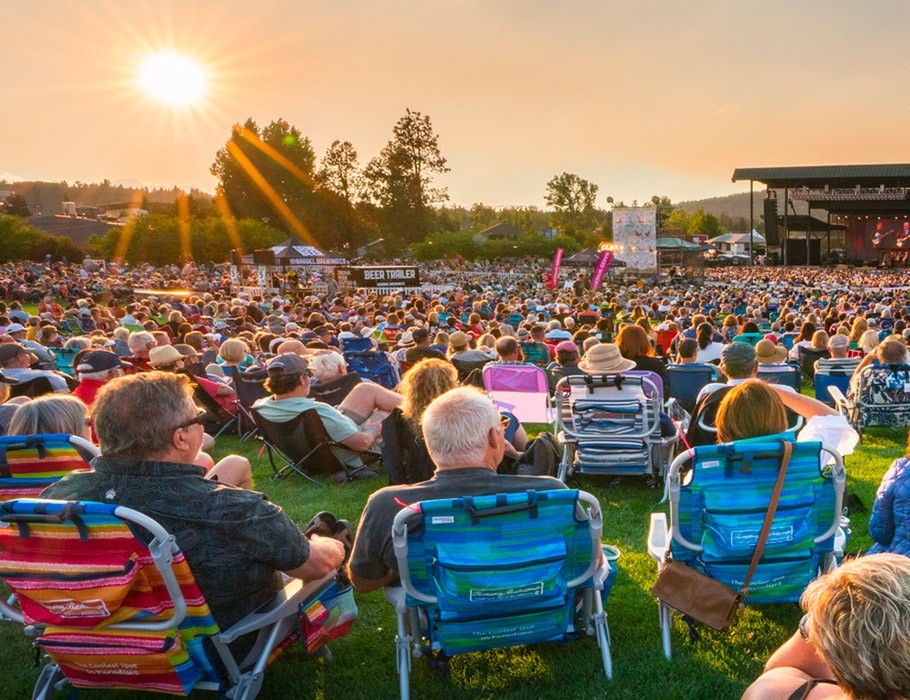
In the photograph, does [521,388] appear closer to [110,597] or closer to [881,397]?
[881,397]

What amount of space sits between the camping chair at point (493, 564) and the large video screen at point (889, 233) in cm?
6102

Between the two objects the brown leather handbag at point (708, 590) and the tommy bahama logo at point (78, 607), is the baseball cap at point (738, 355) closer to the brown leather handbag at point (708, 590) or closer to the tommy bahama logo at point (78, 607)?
the brown leather handbag at point (708, 590)

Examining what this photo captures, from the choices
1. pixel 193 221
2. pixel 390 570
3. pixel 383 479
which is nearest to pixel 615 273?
pixel 193 221

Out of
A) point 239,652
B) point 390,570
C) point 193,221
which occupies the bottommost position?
point 239,652

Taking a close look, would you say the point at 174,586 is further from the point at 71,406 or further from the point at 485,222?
the point at 485,222

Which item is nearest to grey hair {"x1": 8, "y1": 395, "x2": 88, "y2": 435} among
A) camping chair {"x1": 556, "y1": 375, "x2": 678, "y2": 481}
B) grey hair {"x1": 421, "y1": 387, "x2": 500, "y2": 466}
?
grey hair {"x1": 421, "y1": 387, "x2": 500, "y2": 466}

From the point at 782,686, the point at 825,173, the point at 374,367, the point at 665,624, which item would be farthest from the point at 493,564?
the point at 825,173

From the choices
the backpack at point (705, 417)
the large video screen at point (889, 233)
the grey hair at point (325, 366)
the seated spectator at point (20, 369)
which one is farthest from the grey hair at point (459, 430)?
the large video screen at point (889, 233)

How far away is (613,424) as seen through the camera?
5676 millimetres

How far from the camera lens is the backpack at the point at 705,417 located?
5105 mm

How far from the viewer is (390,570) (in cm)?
293

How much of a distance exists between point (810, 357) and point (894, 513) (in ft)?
28.0

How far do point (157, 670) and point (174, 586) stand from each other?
0.40m

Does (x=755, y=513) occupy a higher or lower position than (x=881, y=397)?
higher
